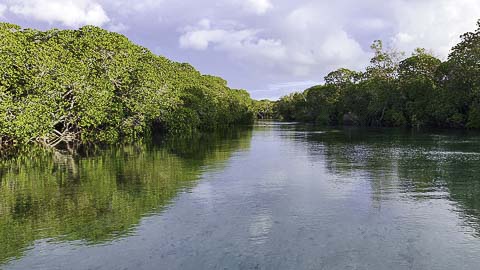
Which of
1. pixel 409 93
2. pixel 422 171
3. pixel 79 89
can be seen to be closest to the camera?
pixel 422 171

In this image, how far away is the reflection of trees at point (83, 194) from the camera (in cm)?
1145

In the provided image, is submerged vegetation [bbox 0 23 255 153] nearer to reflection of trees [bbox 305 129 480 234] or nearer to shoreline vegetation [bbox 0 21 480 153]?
shoreline vegetation [bbox 0 21 480 153]

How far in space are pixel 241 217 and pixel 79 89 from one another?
28080mm

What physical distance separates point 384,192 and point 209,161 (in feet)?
42.7

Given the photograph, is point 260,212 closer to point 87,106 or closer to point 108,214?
point 108,214

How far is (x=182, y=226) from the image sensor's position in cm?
1185

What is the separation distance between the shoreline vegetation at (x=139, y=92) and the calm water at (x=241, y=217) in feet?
37.0

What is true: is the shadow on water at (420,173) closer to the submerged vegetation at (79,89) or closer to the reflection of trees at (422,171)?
the reflection of trees at (422,171)

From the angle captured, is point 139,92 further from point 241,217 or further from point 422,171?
point 241,217

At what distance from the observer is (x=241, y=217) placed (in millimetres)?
12750

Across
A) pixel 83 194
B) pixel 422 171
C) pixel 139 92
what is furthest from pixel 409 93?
pixel 83 194

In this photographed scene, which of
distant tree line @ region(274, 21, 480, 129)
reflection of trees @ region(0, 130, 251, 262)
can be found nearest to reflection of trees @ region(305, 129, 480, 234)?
reflection of trees @ region(0, 130, 251, 262)

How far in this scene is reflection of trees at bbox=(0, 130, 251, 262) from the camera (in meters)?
11.4

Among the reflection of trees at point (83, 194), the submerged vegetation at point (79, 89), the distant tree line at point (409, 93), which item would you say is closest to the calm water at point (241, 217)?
the reflection of trees at point (83, 194)
